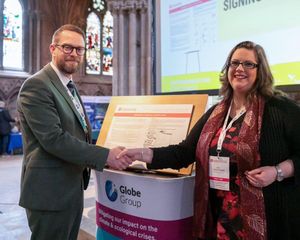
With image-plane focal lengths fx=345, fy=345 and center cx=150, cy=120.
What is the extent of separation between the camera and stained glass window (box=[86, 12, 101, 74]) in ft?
52.9

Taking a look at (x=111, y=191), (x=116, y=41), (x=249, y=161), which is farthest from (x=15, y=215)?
Answer: (x=116, y=41)

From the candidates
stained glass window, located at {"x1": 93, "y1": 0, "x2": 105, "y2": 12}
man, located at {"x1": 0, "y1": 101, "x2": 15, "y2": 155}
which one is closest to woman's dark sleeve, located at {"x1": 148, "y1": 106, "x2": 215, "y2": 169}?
man, located at {"x1": 0, "y1": 101, "x2": 15, "y2": 155}

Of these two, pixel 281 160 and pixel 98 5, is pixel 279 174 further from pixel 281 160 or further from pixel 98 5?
pixel 98 5

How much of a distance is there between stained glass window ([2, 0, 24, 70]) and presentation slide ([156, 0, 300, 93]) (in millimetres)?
11734

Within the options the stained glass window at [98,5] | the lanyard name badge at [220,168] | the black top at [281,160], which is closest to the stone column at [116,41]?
the lanyard name badge at [220,168]

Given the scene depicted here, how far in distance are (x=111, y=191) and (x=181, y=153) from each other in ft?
1.64

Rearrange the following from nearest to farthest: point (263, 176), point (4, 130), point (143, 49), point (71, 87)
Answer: point (263, 176), point (71, 87), point (143, 49), point (4, 130)

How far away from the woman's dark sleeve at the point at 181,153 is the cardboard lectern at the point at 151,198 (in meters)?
0.07

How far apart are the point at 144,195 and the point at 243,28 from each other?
155cm

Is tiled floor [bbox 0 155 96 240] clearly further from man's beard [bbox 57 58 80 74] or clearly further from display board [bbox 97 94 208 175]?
man's beard [bbox 57 58 80 74]

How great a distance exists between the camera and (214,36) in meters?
2.85

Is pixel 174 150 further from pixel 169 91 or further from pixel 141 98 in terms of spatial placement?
pixel 169 91

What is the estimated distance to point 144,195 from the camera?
1.87 metres

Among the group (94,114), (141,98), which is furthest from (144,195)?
(94,114)
